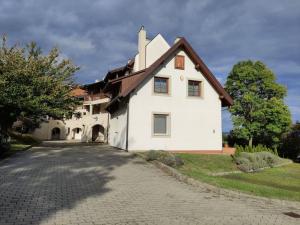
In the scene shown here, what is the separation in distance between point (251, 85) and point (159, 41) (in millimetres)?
14458

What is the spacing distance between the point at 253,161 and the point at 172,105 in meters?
6.89

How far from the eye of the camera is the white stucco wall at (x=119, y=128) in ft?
77.6

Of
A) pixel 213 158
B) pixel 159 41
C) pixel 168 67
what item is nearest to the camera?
pixel 213 158

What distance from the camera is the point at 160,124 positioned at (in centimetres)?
2328

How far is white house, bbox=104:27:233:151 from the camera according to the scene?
22547mm

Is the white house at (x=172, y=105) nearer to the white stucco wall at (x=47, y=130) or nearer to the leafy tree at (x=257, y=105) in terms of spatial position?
the leafy tree at (x=257, y=105)

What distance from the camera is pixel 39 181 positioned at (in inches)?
438

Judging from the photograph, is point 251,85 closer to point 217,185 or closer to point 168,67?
point 168,67

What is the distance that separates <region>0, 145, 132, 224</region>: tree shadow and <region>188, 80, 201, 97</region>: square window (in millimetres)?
10086

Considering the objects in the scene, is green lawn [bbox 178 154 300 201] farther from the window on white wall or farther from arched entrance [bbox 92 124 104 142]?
arched entrance [bbox 92 124 104 142]

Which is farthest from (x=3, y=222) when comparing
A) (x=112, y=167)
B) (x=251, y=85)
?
(x=251, y=85)

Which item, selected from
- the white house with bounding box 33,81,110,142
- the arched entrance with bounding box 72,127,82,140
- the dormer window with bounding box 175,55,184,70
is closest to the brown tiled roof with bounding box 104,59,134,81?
the white house with bounding box 33,81,110,142

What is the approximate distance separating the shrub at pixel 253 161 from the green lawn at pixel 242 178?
1.72ft

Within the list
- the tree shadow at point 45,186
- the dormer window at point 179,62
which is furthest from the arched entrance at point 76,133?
the tree shadow at point 45,186
